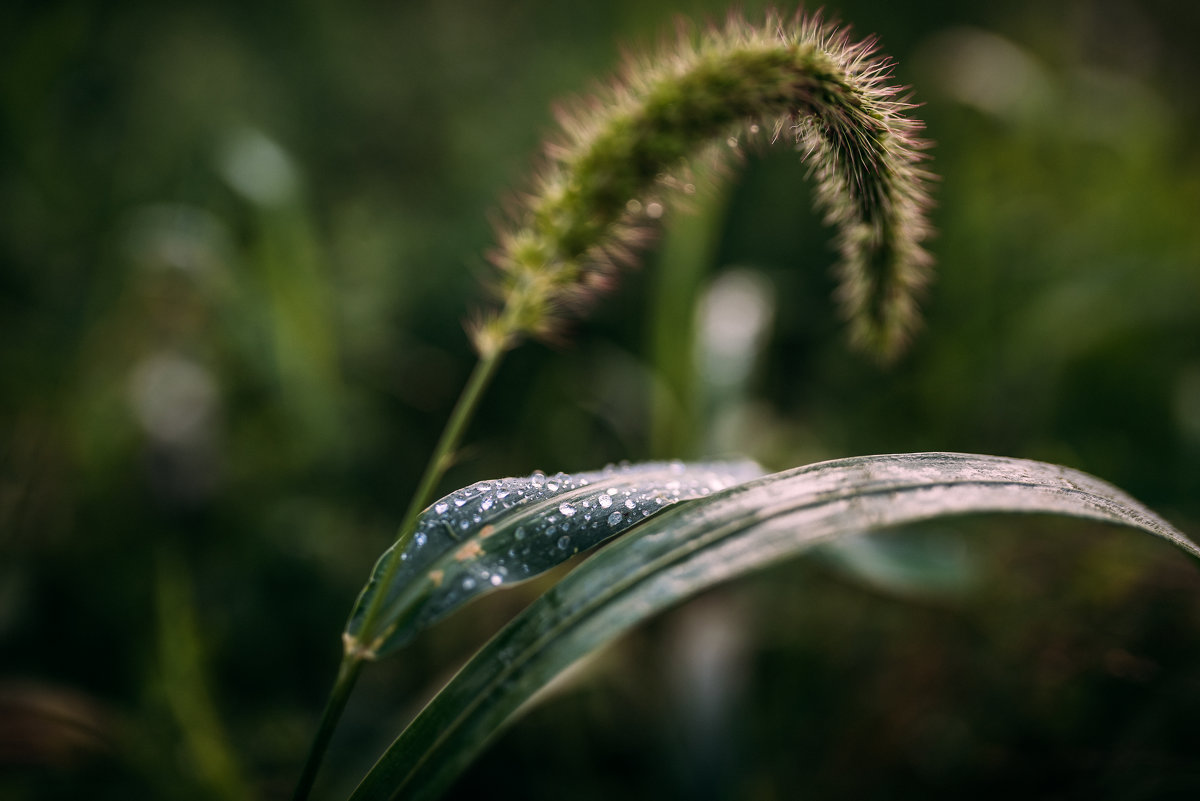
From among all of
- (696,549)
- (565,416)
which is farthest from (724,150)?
(565,416)

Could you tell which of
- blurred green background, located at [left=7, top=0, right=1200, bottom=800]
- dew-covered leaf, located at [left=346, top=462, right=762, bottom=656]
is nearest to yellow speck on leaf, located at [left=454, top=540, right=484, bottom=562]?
dew-covered leaf, located at [left=346, top=462, right=762, bottom=656]

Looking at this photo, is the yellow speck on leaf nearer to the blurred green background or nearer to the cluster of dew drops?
the cluster of dew drops

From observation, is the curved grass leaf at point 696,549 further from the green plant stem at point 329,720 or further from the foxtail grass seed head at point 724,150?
the foxtail grass seed head at point 724,150

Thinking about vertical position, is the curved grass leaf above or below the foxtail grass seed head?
below

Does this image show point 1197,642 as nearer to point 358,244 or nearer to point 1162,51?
point 358,244

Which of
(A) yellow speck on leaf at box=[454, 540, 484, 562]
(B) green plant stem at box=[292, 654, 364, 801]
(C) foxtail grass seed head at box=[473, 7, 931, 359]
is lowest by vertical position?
(B) green plant stem at box=[292, 654, 364, 801]

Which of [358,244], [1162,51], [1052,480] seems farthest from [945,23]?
[1052,480]

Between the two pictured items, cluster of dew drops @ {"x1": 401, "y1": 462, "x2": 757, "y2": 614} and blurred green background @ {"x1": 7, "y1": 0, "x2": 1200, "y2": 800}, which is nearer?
cluster of dew drops @ {"x1": 401, "y1": 462, "x2": 757, "y2": 614}
